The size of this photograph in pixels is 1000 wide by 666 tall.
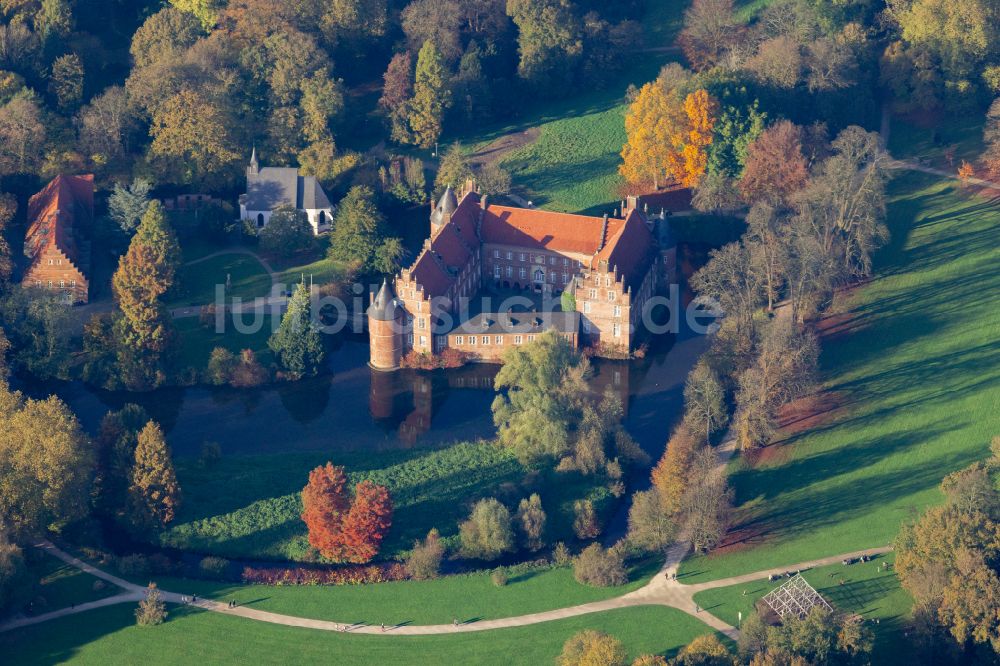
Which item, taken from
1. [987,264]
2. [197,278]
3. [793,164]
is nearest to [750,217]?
[793,164]

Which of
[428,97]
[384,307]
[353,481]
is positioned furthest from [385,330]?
[428,97]

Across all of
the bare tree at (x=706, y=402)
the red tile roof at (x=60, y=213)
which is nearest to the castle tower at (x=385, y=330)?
the bare tree at (x=706, y=402)

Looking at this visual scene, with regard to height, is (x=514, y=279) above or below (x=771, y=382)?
above

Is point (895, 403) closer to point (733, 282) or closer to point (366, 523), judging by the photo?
point (733, 282)

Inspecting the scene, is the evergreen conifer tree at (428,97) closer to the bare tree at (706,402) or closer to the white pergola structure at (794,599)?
the bare tree at (706,402)

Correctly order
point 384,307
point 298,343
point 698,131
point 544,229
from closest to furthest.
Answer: point 298,343
point 384,307
point 544,229
point 698,131

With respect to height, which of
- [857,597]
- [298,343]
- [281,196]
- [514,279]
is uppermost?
[281,196]

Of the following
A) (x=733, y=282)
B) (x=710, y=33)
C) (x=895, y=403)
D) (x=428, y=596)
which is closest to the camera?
(x=428, y=596)

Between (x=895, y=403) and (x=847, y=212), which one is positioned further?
(x=847, y=212)
